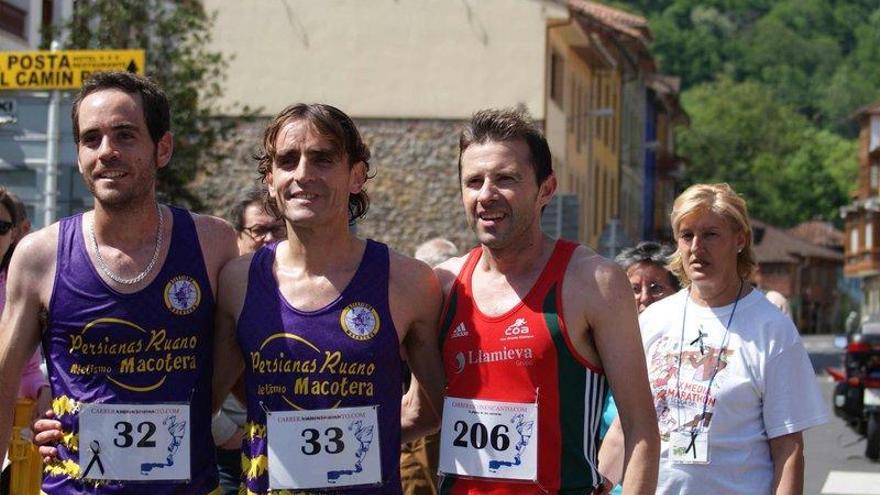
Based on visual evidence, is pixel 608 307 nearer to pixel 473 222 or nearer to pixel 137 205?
pixel 473 222

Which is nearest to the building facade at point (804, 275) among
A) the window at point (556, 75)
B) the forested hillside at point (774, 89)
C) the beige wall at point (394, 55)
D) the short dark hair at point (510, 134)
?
the forested hillside at point (774, 89)

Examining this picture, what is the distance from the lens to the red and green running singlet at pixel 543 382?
194 inches

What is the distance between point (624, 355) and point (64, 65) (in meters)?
9.74

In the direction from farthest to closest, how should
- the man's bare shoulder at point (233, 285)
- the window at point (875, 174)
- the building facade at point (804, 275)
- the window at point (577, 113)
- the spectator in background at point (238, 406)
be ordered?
1. the building facade at point (804, 275)
2. the window at point (875, 174)
3. the window at point (577, 113)
4. the spectator in background at point (238, 406)
5. the man's bare shoulder at point (233, 285)

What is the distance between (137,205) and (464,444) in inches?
45.0

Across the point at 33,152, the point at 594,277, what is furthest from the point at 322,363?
the point at 33,152

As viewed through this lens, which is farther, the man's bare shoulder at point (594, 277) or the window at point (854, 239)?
the window at point (854, 239)

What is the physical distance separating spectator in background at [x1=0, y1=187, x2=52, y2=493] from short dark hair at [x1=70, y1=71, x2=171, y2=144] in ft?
5.82

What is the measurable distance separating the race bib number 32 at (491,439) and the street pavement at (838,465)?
36.6 ft

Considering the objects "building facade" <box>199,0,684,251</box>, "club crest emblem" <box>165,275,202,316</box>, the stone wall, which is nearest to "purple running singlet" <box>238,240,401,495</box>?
"club crest emblem" <box>165,275,202,316</box>

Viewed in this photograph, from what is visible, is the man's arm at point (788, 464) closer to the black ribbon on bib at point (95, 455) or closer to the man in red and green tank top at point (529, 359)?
the man in red and green tank top at point (529, 359)

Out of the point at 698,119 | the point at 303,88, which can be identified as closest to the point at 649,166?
the point at 303,88

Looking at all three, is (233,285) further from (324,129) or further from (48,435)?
(48,435)

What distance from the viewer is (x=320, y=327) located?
4.94m
